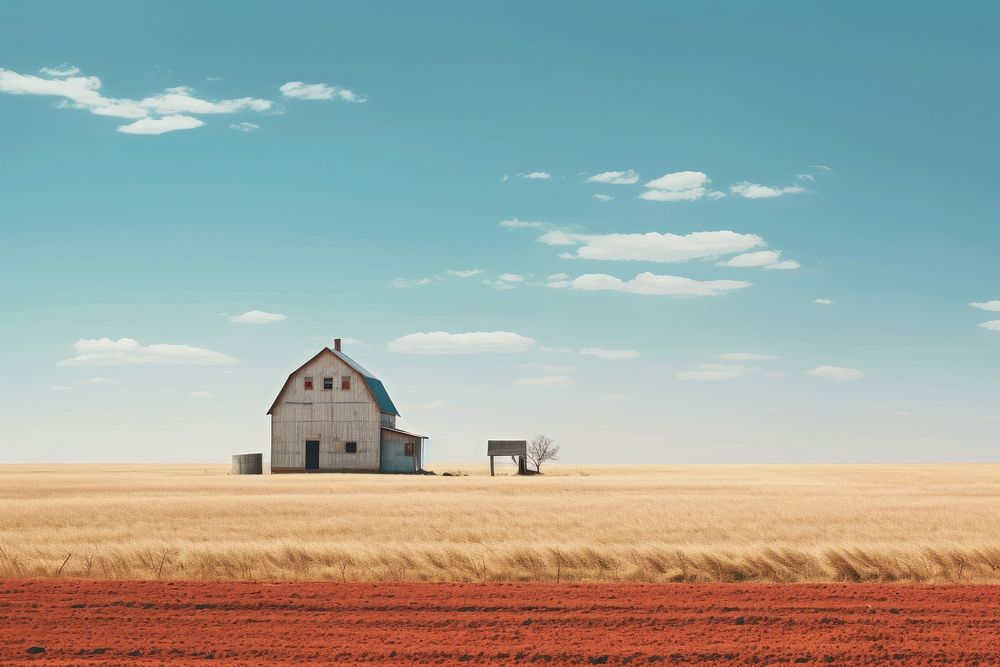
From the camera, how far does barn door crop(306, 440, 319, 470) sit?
7388cm

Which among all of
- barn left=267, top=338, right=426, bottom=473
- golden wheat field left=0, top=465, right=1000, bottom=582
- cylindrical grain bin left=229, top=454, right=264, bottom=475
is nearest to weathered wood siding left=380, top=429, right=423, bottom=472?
barn left=267, top=338, right=426, bottom=473

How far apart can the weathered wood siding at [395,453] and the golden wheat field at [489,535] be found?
1691 cm

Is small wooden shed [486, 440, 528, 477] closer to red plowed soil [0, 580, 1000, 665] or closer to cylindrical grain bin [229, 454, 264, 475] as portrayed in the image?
cylindrical grain bin [229, 454, 264, 475]

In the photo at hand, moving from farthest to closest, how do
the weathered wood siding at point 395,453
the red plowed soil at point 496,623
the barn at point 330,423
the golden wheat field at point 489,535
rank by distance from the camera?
1. the weathered wood siding at point 395,453
2. the barn at point 330,423
3. the golden wheat field at point 489,535
4. the red plowed soil at point 496,623

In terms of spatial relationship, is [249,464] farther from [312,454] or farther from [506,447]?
[506,447]

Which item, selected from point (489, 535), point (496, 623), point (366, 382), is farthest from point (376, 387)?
point (496, 623)

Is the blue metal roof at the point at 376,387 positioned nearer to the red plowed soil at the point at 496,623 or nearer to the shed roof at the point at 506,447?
the shed roof at the point at 506,447

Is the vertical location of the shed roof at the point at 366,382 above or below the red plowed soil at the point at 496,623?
above

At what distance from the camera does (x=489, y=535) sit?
87.2 feet

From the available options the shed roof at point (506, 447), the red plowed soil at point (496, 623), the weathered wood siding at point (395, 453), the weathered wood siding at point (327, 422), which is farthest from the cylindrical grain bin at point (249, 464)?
the red plowed soil at point (496, 623)

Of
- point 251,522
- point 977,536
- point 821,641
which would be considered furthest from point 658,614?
point 251,522

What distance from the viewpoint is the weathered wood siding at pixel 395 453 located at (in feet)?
244

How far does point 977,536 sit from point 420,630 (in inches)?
782

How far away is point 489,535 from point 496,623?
14.2 meters
